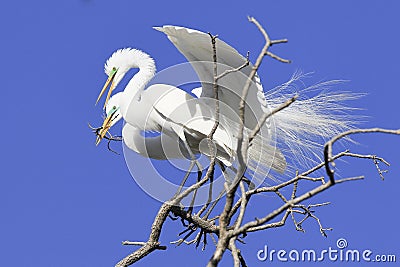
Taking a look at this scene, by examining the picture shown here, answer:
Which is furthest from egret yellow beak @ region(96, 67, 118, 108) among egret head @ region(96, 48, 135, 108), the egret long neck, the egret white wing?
the egret white wing

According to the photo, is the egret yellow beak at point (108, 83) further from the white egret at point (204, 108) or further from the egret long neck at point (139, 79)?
the egret long neck at point (139, 79)

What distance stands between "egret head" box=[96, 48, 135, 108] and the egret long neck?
10 centimetres

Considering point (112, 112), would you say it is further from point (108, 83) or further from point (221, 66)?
point (221, 66)

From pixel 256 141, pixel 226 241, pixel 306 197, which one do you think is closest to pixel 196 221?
pixel 256 141

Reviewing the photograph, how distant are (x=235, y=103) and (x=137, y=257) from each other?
62.8 inches

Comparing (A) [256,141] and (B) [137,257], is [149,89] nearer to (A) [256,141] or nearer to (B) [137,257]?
(A) [256,141]

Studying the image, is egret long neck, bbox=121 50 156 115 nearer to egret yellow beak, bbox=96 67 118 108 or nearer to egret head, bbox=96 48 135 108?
egret head, bbox=96 48 135 108

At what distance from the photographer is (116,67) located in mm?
5699

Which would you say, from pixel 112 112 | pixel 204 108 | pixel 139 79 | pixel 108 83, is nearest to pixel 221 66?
pixel 204 108

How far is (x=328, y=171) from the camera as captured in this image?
2.12 metres

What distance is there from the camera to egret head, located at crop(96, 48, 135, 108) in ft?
18.5

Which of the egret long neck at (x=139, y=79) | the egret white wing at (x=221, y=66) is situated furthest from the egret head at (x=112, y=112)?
the egret white wing at (x=221, y=66)

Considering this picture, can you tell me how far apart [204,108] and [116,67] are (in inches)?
34.5

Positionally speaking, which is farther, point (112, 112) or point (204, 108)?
point (112, 112)
